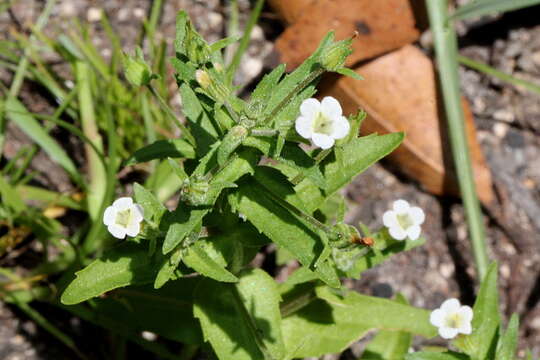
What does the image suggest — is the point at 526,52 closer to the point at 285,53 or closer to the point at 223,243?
the point at 285,53

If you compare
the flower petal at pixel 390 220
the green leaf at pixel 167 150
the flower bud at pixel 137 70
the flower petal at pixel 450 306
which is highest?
the flower bud at pixel 137 70

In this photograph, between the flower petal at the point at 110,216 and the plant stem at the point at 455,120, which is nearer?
the flower petal at the point at 110,216

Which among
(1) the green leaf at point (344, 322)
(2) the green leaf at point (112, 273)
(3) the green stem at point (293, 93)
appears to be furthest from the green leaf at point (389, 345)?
(3) the green stem at point (293, 93)

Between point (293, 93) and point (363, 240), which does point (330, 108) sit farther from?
point (363, 240)

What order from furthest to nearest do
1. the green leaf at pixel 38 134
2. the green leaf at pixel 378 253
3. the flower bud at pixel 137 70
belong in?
the green leaf at pixel 38 134 → the green leaf at pixel 378 253 → the flower bud at pixel 137 70

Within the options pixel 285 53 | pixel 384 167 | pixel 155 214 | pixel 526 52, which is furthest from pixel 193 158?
pixel 526 52

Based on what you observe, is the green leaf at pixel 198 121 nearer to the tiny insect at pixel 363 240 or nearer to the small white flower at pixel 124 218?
the small white flower at pixel 124 218

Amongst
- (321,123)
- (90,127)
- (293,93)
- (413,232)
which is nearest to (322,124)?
(321,123)
